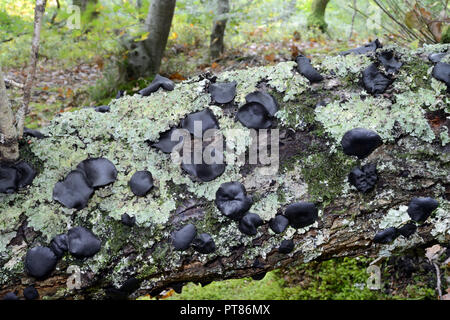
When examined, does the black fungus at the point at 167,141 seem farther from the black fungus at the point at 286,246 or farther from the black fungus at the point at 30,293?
the black fungus at the point at 30,293

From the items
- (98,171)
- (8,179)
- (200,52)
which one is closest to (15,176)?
(8,179)

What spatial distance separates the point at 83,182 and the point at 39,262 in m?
0.31

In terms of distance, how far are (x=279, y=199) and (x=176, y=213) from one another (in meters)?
0.40

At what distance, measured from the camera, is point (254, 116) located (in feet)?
4.67

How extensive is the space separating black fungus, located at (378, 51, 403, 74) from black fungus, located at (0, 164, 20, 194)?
60.6 inches

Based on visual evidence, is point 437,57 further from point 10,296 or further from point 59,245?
point 10,296

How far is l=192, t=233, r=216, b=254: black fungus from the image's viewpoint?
131 centimetres

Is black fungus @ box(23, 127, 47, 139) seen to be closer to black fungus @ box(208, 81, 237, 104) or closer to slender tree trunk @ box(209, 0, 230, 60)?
black fungus @ box(208, 81, 237, 104)

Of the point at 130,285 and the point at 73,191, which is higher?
the point at 73,191

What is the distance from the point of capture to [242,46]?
7.13 m

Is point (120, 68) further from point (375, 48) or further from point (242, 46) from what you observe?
point (375, 48)

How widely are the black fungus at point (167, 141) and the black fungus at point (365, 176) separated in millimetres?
693

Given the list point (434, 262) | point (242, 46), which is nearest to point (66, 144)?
point (434, 262)

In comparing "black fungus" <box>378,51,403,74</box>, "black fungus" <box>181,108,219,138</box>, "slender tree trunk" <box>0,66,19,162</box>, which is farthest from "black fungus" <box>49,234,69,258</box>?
"black fungus" <box>378,51,403,74</box>
